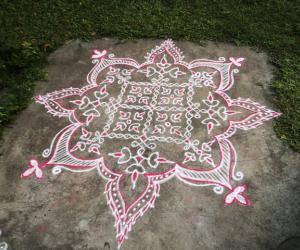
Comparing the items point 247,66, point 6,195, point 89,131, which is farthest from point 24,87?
point 247,66

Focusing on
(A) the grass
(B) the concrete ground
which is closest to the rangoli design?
(B) the concrete ground

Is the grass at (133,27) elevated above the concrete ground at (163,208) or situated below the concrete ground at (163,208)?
above

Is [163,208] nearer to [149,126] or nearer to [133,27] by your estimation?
[149,126]

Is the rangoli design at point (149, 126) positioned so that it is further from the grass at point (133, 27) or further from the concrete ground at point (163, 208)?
the grass at point (133, 27)

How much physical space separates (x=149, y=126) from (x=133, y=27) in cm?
169

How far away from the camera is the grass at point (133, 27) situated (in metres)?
4.27

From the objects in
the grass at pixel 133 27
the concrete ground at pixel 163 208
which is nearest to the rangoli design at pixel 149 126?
the concrete ground at pixel 163 208

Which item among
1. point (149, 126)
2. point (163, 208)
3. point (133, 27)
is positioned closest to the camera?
point (163, 208)

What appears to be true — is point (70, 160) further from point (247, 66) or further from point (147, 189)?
point (247, 66)

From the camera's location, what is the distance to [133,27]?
191 inches

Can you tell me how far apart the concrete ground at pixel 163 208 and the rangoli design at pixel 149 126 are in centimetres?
8

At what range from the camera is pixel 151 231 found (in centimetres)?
304

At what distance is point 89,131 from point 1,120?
957 mm

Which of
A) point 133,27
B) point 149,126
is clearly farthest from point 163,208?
point 133,27
